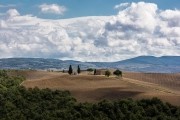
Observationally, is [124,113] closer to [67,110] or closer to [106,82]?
[67,110]

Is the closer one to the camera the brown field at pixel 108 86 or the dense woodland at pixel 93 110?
the dense woodland at pixel 93 110

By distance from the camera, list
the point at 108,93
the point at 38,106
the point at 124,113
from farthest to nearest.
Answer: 1. the point at 108,93
2. the point at 38,106
3. the point at 124,113

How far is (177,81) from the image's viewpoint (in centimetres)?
16712

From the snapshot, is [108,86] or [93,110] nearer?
[93,110]

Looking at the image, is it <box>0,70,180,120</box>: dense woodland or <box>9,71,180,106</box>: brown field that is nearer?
<box>0,70,180,120</box>: dense woodland

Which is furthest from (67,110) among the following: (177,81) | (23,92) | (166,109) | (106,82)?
(177,81)

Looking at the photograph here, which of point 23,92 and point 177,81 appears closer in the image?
point 23,92

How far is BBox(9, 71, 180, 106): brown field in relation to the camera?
87438 mm

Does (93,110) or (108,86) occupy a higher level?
(108,86)

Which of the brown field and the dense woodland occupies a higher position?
the brown field

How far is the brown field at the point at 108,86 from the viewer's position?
87.4 metres

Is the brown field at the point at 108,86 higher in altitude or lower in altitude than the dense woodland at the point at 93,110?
higher

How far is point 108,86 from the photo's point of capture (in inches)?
4486

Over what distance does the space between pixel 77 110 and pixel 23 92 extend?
23933 millimetres
